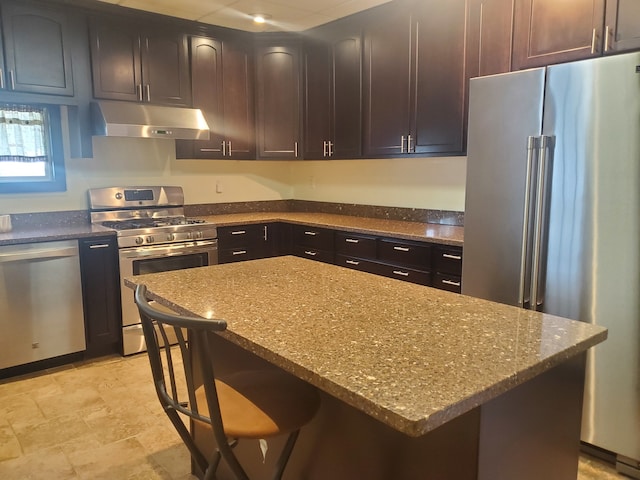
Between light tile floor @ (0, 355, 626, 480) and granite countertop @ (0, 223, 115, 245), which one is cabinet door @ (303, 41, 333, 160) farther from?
light tile floor @ (0, 355, 626, 480)

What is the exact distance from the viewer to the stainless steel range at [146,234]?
354 centimetres

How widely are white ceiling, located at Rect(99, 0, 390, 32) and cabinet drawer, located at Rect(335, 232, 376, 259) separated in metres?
1.67

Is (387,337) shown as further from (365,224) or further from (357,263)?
(365,224)

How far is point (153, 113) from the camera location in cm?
375

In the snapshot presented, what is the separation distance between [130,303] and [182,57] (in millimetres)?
1955

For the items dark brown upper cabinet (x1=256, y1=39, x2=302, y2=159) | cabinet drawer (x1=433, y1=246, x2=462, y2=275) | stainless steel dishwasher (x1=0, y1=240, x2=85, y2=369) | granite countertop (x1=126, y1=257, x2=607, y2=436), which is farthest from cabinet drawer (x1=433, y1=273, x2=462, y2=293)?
stainless steel dishwasher (x1=0, y1=240, x2=85, y2=369)

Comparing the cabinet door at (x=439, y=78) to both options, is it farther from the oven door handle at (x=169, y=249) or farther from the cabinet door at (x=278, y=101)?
the oven door handle at (x=169, y=249)

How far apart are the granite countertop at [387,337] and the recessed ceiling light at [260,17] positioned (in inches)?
102

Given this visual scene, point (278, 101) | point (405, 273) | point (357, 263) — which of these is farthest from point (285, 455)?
point (278, 101)

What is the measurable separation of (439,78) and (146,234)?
2.29 m

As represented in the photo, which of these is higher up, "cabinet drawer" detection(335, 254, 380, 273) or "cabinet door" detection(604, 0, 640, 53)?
"cabinet door" detection(604, 0, 640, 53)

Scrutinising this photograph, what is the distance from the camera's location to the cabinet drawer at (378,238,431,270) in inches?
123

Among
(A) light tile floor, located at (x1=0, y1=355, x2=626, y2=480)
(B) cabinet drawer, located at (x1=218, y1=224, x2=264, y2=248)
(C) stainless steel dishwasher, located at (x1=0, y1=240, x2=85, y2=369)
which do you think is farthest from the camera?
(B) cabinet drawer, located at (x1=218, y1=224, x2=264, y2=248)

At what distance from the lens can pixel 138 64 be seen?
375cm
